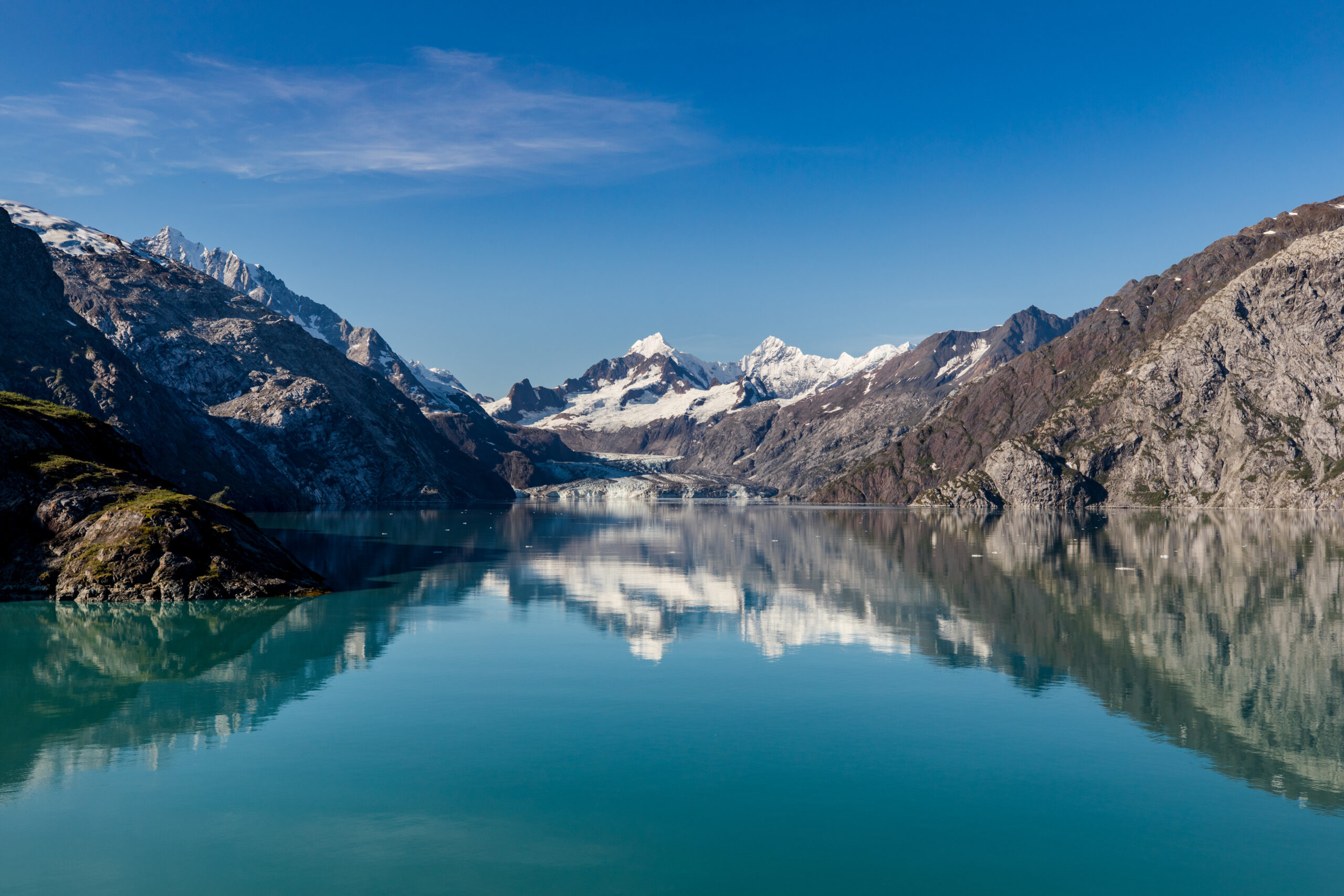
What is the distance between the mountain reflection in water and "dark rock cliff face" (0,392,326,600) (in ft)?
13.0

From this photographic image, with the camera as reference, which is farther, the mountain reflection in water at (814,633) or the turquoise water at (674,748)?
the mountain reflection in water at (814,633)

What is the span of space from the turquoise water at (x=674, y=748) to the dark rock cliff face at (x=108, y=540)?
4.13m

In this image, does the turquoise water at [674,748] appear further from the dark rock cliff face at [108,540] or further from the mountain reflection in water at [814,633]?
the dark rock cliff face at [108,540]

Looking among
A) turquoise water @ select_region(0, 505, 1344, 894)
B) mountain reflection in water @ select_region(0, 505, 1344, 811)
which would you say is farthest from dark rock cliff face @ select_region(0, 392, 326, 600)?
turquoise water @ select_region(0, 505, 1344, 894)

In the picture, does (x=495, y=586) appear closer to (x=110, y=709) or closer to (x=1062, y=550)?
(x=110, y=709)

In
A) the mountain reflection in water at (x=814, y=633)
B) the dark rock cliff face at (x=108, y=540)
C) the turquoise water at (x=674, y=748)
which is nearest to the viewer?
the turquoise water at (x=674, y=748)

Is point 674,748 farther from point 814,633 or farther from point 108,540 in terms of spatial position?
point 108,540

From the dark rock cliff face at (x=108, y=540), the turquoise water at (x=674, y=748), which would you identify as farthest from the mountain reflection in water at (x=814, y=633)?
the dark rock cliff face at (x=108, y=540)

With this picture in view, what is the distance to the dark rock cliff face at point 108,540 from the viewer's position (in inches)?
3270

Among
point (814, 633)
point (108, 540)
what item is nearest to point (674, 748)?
point (814, 633)

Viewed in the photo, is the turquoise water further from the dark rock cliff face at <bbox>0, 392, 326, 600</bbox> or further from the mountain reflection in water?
the dark rock cliff face at <bbox>0, 392, 326, 600</bbox>

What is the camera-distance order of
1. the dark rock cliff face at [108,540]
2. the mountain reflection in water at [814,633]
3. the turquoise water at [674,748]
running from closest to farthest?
the turquoise water at [674,748] < the mountain reflection in water at [814,633] < the dark rock cliff face at [108,540]

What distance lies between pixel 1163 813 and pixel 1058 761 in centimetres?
596

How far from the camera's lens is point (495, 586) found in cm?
10256
